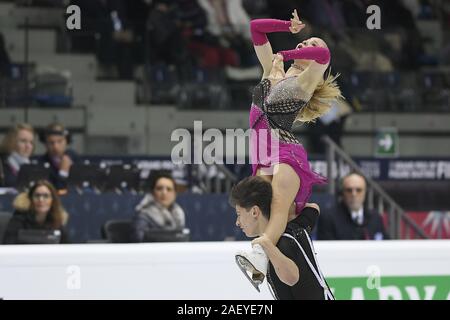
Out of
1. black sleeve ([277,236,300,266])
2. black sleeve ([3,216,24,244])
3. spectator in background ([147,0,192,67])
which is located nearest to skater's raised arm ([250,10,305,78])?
black sleeve ([277,236,300,266])

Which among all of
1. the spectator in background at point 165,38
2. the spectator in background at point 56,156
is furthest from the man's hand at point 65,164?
the spectator in background at point 165,38

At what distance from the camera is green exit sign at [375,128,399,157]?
1138 centimetres

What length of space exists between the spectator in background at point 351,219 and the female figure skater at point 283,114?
320 centimetres

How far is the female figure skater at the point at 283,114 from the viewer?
4.62 metres

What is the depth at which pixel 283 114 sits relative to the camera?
4.76m

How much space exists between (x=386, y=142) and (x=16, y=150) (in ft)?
13.5

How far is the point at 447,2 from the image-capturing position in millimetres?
12875

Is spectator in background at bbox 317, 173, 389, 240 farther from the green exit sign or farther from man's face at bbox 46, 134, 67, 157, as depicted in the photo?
the green exit sign

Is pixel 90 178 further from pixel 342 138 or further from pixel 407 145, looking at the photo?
pixel 407 145

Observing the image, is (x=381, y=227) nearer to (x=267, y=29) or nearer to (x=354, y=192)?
(x=354, y=192)

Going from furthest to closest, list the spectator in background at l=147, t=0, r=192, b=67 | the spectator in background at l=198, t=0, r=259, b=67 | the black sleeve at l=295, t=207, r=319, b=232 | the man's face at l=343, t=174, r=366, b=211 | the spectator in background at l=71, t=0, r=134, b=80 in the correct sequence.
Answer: the spectator in background at l=198, t=0, r=259, b=67 < the spectator in background at l=147, t=0, r=192, b=67 < the spectator in background at l=71, t=0, r=134, b=80 < the man's face at l=343, t=174, r=366, b=211 < the black sleeve at l=295, t=207, r=319, b=232

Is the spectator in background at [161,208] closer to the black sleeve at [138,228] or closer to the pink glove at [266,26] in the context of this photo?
the black sleeve at [138,228]

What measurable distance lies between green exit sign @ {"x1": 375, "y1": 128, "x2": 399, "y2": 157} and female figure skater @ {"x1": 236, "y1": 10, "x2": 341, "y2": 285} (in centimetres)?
656

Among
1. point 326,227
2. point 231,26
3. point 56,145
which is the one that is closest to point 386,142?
point 231,26
